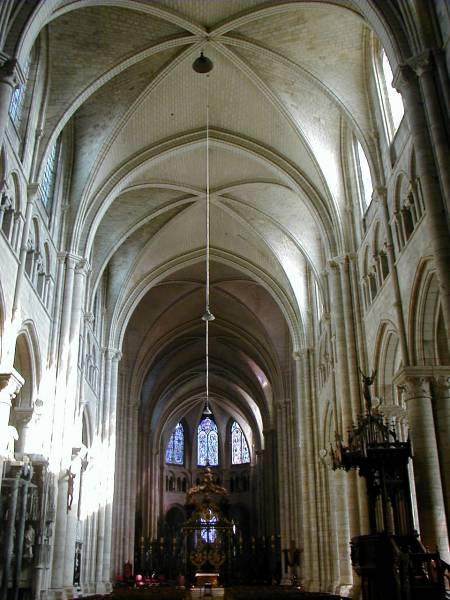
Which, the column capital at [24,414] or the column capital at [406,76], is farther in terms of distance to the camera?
the column capital at [24,414]

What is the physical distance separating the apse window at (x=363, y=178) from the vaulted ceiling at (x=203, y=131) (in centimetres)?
90

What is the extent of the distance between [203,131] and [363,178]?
594 centimetres

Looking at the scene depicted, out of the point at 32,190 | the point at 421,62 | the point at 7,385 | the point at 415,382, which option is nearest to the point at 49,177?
the point at 32,190

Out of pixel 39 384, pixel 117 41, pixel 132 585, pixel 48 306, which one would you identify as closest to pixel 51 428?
pixel 39 384

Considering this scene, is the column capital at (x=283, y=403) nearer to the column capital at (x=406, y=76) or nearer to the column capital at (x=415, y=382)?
the column capital at (x=415, y=382)

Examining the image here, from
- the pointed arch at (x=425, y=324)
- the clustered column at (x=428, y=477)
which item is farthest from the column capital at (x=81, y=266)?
the clustered column at (x=428, y=477)

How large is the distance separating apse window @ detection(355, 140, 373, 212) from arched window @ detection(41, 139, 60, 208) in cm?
916

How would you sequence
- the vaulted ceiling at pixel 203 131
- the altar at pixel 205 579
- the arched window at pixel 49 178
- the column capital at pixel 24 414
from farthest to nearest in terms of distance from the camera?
the altar at pixel 205 579
the arched window at pixel 49 178
the vaulted ceiling at pixel 203 131
the column capital at pixel 24 414

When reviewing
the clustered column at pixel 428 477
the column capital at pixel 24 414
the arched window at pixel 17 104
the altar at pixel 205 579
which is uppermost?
the arched window at pixel 17 104

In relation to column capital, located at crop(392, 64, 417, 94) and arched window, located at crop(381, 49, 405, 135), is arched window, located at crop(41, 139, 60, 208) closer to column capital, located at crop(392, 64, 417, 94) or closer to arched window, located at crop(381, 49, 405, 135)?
arched window, located at crop(381, 49, 405, 135)

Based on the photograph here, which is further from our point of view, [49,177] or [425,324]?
[49,177]

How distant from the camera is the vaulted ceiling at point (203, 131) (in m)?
17.8

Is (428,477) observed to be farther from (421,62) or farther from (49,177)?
(49,177)

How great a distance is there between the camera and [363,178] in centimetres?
2028
